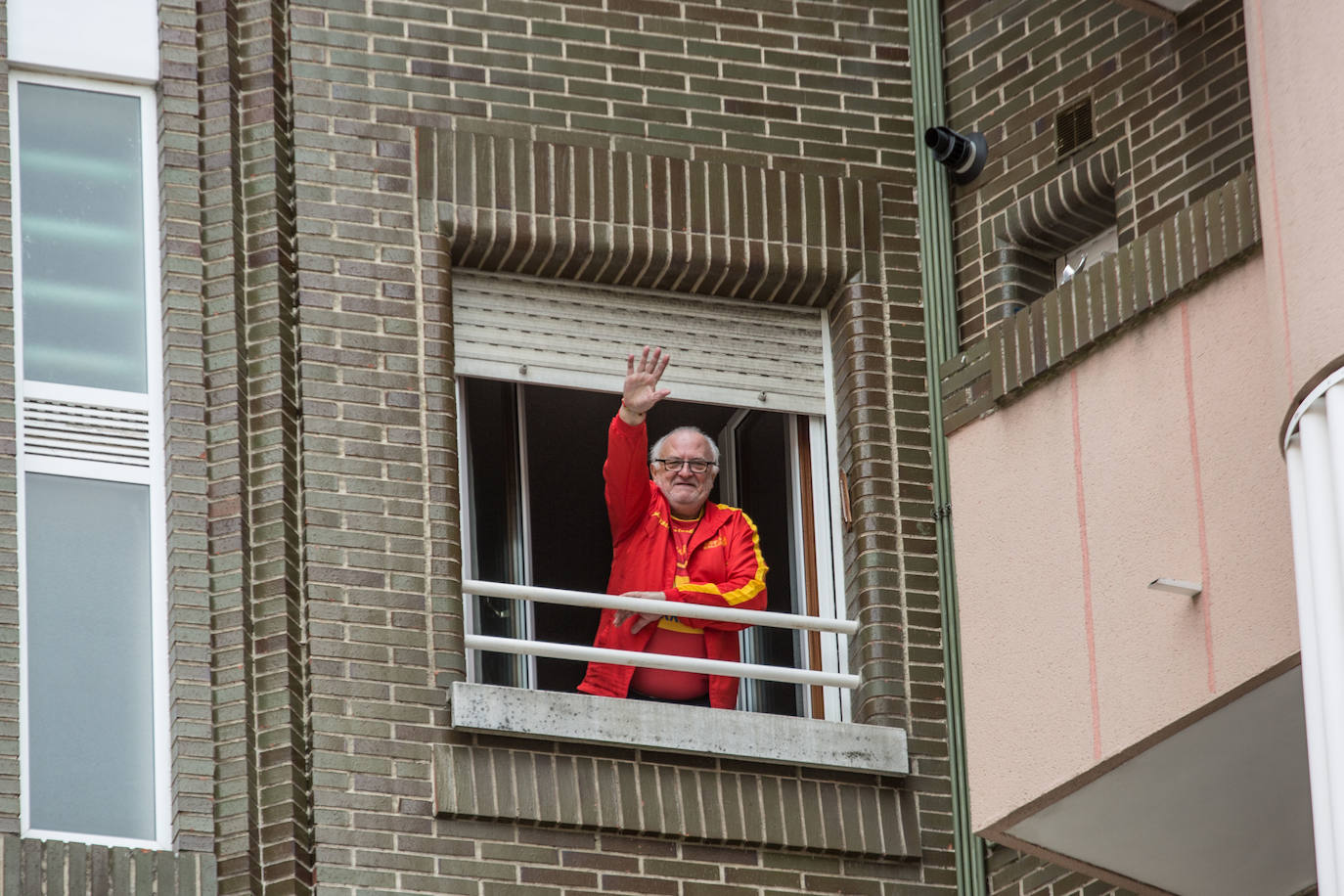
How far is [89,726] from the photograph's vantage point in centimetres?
1254

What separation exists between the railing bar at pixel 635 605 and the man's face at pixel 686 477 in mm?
531

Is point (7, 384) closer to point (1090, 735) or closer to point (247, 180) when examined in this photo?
point (247, 180)

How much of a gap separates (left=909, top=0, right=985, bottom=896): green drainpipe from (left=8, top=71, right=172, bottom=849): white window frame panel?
328 centimetres

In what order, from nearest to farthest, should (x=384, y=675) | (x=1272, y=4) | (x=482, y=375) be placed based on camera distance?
1. (x=1272, y=4)
2. (x=384, y=675)
3. (x=482, y=375)

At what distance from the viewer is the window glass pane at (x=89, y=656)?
12.4 metres

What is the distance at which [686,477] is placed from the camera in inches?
553

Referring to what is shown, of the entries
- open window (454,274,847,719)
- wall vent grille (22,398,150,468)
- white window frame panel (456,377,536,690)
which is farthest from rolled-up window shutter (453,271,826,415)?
wall vent grille (22,398,150,468)

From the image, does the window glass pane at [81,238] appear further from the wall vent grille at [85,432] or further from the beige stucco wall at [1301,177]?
the beige stucco wall at [1301,177]

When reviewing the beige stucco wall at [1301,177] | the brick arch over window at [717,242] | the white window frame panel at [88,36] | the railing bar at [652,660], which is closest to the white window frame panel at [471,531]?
the railing bar at [652,660]

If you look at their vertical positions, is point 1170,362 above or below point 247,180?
below

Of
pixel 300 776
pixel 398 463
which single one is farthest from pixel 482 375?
pixel 300 776

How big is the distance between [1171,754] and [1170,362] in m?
1.34

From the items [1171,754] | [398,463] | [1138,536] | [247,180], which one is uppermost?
[247,180]

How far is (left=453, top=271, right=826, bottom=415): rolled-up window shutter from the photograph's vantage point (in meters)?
14.0
